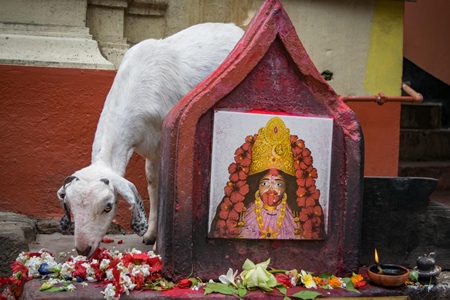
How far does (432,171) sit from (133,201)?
4.49m

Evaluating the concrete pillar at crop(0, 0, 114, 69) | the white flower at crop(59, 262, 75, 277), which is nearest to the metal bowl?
the white flower at crop(59, 262, 75, 277)

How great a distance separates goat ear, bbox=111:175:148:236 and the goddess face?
0.79 m

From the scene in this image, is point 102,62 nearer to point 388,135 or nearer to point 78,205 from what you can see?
point 78,205

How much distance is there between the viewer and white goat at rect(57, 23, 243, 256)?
3.40m

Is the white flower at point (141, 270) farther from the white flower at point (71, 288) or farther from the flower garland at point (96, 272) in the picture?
the white flower at point (71, 288)

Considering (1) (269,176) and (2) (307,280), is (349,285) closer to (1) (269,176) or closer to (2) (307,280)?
(2) (307,280)

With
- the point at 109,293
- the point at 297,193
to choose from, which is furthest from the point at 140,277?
the point at 297,193

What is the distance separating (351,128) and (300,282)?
920 millimetres

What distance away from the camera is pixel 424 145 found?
7.63 m

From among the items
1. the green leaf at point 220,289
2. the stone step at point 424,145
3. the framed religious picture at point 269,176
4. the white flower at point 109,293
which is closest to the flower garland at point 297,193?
the framed religious picture at point 269,176

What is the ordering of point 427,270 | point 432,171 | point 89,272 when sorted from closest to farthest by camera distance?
1. point 89,272
2. point 427,270
3. point 432,171

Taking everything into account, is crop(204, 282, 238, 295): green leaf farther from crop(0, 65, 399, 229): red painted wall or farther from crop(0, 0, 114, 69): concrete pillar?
crop(0, 0, 114, 69): concrete pillar

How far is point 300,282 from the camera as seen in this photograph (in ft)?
10.9

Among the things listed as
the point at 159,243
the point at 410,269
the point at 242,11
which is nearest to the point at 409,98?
the point at 242,11
